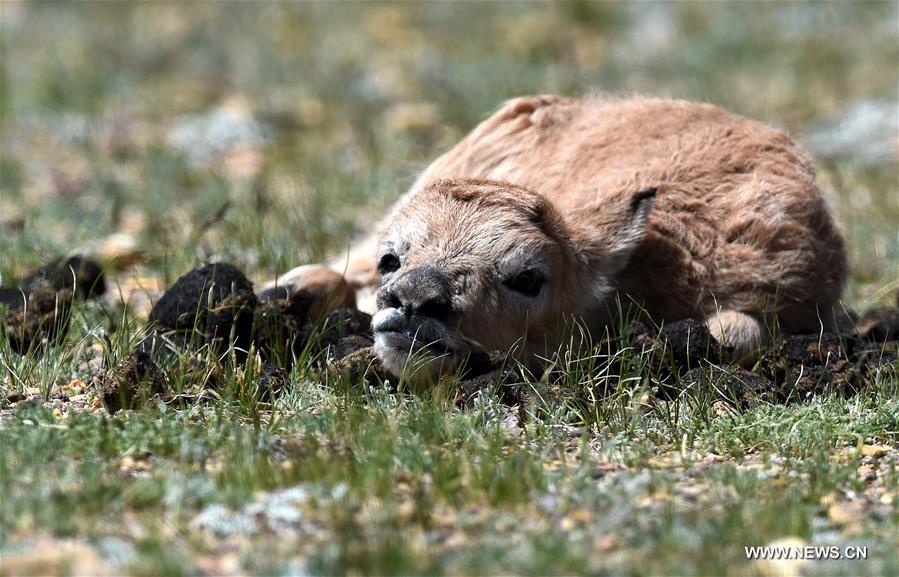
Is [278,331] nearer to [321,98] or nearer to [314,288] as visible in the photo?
[314,288]

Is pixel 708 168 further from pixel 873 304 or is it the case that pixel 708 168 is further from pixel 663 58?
pixel 663 58

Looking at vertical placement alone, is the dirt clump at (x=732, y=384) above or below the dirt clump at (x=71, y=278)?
below

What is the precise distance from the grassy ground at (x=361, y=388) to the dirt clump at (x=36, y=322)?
114 millimetres

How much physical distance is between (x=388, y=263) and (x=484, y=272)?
0.64m

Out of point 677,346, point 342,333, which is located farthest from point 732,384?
point 342,333

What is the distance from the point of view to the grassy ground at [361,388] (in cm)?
434

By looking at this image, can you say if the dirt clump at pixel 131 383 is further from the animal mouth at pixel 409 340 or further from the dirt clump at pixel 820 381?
the dirt clump at pixel 820 381

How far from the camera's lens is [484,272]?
21.0 feet

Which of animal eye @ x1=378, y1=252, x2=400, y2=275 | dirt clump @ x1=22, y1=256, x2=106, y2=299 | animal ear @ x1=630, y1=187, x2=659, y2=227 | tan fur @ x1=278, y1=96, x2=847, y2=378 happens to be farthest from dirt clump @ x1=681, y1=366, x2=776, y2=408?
dirt clump @ x1=22, y1=256, x2=106, y2=299

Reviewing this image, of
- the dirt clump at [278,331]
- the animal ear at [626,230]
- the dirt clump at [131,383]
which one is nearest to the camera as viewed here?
the dirt clump at [131,383]

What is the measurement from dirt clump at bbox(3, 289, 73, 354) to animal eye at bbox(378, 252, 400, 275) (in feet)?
5.37

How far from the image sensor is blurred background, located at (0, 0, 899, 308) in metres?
10.0

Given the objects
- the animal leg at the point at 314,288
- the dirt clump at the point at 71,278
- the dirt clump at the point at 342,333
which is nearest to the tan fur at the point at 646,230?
the dirt clump at the point at 342,333

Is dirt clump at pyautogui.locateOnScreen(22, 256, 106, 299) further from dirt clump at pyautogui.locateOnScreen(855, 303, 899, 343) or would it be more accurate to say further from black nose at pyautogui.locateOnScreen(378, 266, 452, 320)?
dirt clump at pyautogui.locateOnScreen(855, 303, 899, 343)
